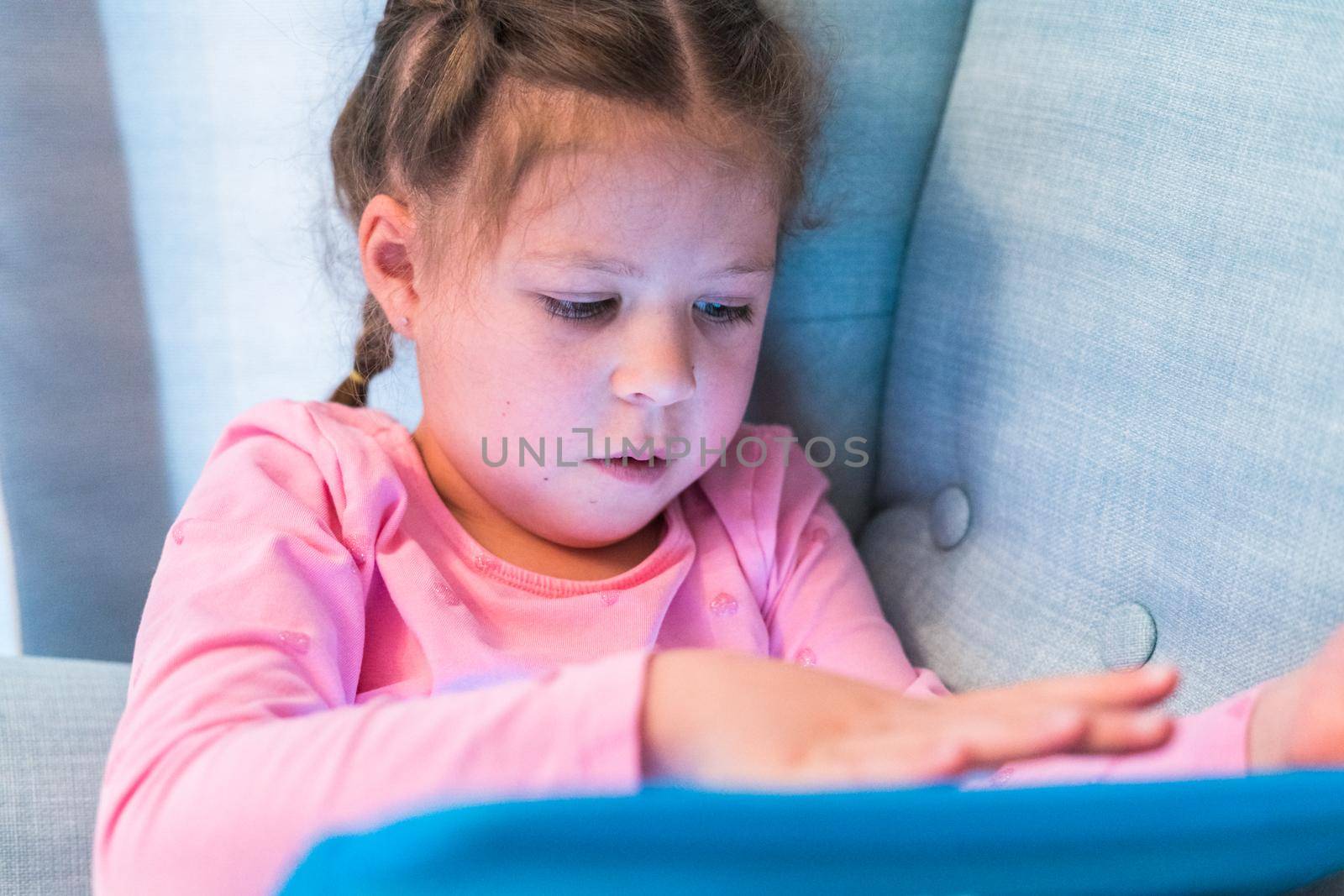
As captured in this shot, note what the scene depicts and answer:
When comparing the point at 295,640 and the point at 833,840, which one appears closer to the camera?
the point at 833,840

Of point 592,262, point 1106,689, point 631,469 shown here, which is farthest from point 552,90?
point 1106,689

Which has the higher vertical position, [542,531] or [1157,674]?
[1157,674]

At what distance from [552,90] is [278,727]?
1.27ft

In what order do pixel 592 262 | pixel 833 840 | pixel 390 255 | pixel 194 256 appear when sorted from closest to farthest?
pixel 833 840 → pixel 592 262 → pixel 390 255 → pixel 194 256

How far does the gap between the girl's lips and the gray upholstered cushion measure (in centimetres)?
32

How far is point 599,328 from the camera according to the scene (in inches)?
28.4

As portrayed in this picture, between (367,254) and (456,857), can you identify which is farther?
(367,254)

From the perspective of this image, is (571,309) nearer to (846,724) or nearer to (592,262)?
(592,262)

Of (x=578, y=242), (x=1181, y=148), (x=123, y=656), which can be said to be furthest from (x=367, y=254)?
(x=1181, y=148)

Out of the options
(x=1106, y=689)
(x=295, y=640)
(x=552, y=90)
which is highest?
(x=552, y=90)

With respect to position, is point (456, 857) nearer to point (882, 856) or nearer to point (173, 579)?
→ point (882, 856)

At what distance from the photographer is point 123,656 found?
37.8 inches

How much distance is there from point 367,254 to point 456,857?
0.53 metres

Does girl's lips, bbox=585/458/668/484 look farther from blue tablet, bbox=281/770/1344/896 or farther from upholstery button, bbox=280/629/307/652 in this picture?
blue tablet, bbox=281/770/1344/896
